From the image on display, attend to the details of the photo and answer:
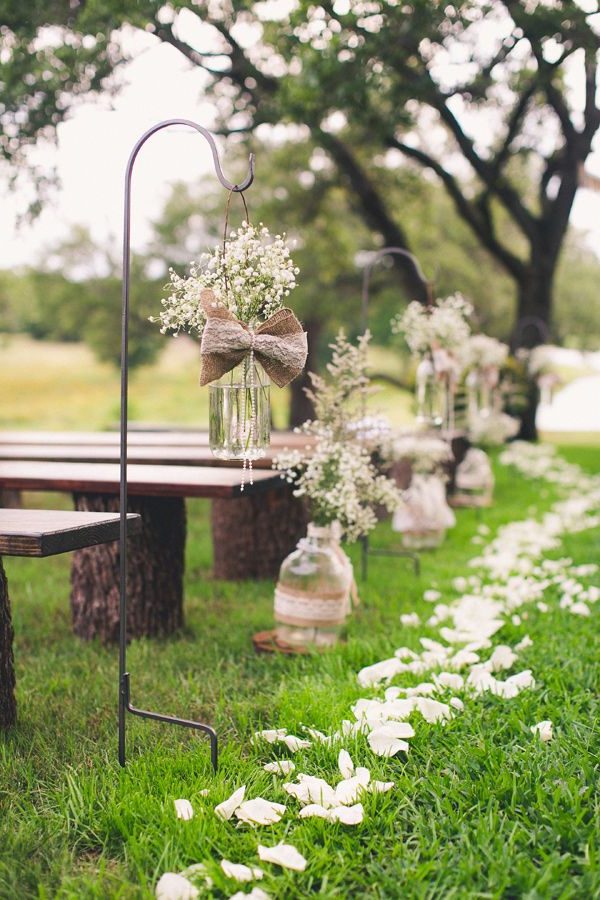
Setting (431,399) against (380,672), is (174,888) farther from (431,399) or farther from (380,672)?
(431,399)

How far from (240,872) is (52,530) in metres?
1.17

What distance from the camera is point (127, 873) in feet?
7.11

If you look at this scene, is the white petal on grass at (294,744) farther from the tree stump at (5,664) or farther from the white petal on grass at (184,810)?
the tree stump at (5,664)

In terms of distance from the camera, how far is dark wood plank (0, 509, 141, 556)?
2.67 meters

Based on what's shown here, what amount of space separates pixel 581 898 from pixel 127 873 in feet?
3.61

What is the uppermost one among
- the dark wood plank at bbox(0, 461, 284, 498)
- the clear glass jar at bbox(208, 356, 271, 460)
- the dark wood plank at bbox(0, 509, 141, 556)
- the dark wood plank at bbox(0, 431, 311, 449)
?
the clear glass jar at bbox(208, 356, 271, 460)

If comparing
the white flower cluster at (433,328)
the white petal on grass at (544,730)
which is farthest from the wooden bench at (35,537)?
the white flower cluster at (433,328)

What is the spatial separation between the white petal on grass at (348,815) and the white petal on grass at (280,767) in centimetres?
31

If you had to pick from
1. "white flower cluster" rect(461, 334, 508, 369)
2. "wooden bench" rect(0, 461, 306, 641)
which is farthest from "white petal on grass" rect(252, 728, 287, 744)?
"white flower cluster" rect(461, 334, 508, 369)

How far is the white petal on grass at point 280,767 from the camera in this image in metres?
2.66

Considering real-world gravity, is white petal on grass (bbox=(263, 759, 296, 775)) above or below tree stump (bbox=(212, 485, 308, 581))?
below

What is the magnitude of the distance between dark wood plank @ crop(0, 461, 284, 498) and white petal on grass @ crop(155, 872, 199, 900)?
1847 mm

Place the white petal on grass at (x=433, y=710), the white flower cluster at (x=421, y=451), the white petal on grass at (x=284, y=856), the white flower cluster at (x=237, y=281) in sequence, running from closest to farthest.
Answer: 1. the white petal on grass at (x=284, y=856)
2. the white flower cluster at (x=237, y=281)
3. the white petal on grass at (x=433, y=710)
4. the white flower cluster at (x=421, y=451)

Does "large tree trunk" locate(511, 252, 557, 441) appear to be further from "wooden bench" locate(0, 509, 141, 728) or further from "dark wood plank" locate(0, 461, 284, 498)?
"wooden bench" locate(0, 509, 141, 728)
